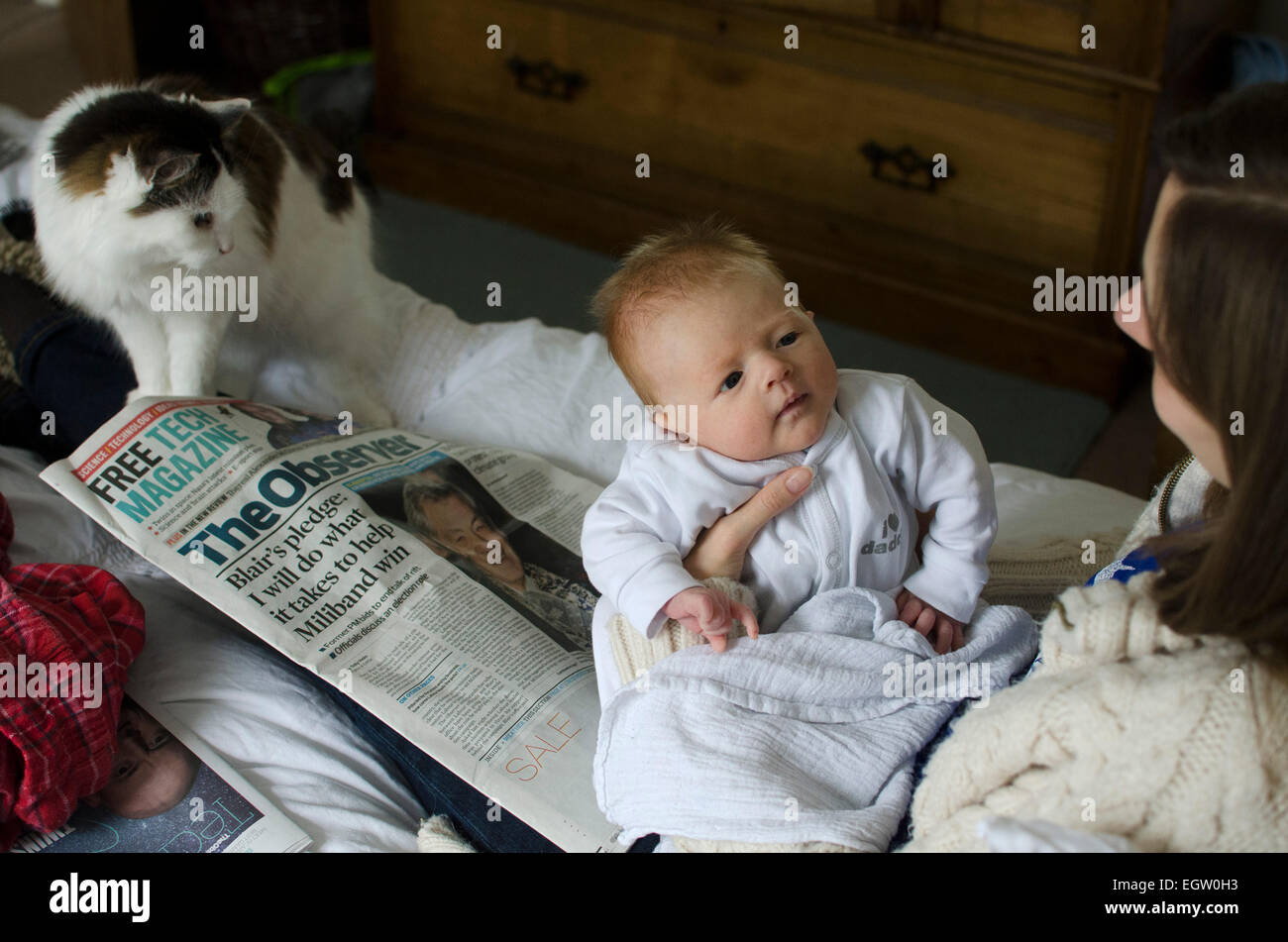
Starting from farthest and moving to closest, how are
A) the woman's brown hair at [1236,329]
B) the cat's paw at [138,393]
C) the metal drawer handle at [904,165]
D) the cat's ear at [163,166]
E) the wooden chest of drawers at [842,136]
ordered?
the metal drawer handle at [904,165]
the wooden chest of drawers at [842,136]
the cat's paw at [138,393]
the cat's ear at [163,166]
the woman's brown hair at [1236,329]

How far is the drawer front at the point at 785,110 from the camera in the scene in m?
1.96

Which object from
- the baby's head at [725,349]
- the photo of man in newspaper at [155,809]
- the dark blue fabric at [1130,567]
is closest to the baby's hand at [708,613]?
the baby's head at [725,349]

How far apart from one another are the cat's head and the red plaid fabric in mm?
325

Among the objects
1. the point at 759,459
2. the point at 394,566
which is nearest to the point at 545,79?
the point at 394,566

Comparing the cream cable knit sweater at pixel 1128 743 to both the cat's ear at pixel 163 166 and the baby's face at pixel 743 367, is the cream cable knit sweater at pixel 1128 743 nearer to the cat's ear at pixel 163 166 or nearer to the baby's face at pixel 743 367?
the baby's face at pixel 743 367

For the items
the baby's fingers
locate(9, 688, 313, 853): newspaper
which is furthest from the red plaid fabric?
the baby's fingers

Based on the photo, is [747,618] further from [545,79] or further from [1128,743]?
[545,79]

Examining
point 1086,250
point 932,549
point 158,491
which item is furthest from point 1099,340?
point 158,491

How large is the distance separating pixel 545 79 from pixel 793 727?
6.10 feet

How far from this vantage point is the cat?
3.61 feet

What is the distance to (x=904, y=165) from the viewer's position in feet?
6.85
